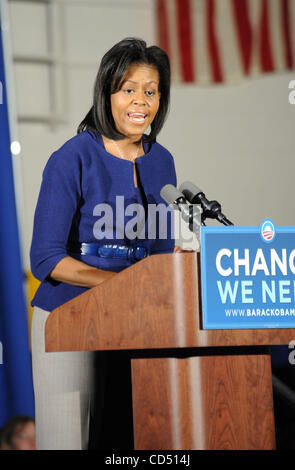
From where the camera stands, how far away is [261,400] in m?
1.42

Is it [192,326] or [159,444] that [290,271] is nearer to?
[192,326]

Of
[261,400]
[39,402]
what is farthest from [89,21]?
[261,400]

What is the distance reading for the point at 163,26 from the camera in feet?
13.9

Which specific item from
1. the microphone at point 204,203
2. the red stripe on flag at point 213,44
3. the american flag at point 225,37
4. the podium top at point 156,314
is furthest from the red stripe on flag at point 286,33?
the podium top at point 156,314

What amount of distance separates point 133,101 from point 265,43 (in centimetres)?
273

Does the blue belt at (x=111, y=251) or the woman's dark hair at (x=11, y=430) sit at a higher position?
the blue belt at (x=111, y=251)

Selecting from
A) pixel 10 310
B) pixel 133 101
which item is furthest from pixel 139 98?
pixel 10 310

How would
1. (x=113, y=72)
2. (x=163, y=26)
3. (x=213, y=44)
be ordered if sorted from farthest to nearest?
(x=213, y=44)
(x=163, y=26)
(x=113, y=72)

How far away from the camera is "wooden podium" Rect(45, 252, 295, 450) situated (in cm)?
137

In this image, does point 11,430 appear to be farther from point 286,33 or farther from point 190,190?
point 286,33

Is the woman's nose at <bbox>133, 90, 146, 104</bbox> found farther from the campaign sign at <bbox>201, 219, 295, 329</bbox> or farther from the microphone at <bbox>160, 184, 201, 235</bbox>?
the campaign sign at <bbox>201, 219, 295, 329</bbox>

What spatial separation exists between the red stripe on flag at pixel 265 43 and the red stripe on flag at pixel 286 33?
110 mm

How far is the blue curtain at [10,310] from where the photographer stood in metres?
3.12

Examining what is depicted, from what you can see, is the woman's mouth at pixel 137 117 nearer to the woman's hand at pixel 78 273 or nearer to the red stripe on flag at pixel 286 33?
the woman's hand at pixel 78 273
